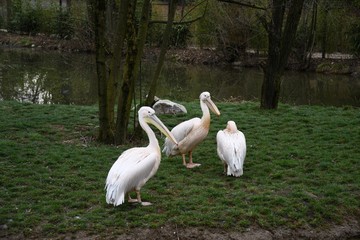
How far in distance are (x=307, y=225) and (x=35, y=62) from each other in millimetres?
20859

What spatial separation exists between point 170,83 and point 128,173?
15.3m

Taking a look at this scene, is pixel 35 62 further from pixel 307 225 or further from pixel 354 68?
pixel 307 225

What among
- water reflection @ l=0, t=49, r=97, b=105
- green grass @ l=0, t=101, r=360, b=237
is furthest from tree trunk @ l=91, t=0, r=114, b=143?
water reflection @ l=0, t=49, r=97, b=105

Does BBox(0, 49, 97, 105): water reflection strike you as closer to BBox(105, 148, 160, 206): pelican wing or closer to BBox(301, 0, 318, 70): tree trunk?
BBox(105, 148, 160, 206): pelican wing

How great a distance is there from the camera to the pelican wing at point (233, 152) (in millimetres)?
6383

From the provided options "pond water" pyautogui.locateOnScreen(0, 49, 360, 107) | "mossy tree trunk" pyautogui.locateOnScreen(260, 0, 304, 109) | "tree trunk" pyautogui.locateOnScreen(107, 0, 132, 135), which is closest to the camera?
"tree trunk" pyautogui.locateOnScreen(107, 0, 132, 135)

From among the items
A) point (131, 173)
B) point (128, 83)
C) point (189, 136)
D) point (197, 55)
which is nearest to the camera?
point (131, 173)

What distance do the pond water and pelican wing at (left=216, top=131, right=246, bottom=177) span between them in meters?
7.60

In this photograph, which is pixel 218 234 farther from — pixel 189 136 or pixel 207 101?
pixel 207 101

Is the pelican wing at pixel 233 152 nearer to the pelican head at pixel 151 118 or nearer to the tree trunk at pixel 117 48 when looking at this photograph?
the pelican head at pixel 151 118

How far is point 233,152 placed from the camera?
636 cm

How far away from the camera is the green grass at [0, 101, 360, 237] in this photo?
5250 mm

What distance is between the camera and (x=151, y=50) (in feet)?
101

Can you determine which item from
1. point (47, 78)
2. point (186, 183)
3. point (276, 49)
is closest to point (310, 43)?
point (47, 78)
